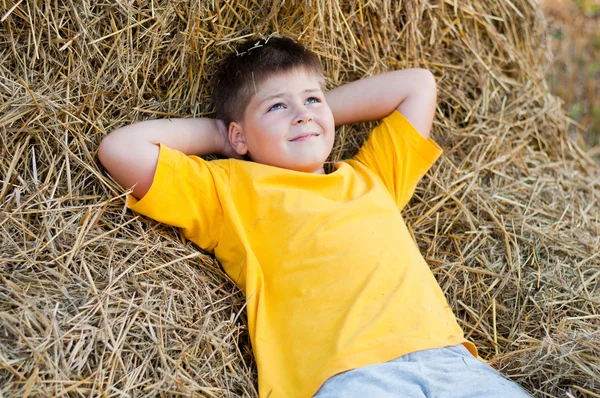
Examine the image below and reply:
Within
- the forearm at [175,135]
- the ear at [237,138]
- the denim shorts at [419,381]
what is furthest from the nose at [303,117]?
the denim shorts at [419,381]

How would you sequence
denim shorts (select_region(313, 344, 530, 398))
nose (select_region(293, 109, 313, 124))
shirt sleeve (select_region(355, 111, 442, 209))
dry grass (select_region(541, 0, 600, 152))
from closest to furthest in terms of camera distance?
1. denim shorts (select_region(313, 344, 530, 398))
2. nose (select_region(293, 109, 313, 124))
3. shirt sleeve (select_region(355, 111, 442, 209))
4. dry grass (select_region(541, 0, 600, 152))

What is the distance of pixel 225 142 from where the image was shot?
243 cm

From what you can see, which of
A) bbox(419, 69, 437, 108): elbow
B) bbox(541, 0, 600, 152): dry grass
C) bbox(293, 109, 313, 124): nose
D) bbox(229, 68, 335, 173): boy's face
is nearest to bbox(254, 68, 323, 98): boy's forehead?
bbox(229, 68, 335, 173): boy's face

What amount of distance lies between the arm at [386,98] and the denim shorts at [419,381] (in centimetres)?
92

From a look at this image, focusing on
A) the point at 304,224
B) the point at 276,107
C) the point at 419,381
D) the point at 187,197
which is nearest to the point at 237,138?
the point at 276,107

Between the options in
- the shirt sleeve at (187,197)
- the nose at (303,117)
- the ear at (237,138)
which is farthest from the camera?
the ear at (237,138)

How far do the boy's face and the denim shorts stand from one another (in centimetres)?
72

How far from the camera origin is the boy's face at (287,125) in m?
2.26

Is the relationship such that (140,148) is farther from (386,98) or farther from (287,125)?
(386,98)

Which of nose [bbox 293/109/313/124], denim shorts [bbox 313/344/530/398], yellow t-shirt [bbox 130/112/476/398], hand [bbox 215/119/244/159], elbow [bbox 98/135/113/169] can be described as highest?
nose [bbox 293/109/313/124]

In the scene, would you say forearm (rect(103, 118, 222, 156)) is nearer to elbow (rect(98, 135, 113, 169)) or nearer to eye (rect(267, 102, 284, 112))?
elbow (rect(98, 135, 113, 169))

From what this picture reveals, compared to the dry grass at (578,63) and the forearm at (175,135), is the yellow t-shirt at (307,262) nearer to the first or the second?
the forearm at (175,135)

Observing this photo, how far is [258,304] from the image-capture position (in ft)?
6.93

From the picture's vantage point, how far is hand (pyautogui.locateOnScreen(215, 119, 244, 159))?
7.95 feet
